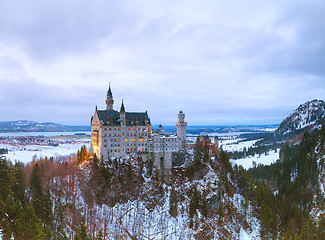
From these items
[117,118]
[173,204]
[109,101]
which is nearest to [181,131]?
[117,118]

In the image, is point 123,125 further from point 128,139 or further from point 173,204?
point 173,204

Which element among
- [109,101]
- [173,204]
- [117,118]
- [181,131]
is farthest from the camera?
[109,101]

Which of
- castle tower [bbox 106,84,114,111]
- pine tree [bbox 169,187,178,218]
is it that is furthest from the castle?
pine tree [bbox 169,187,178,218]

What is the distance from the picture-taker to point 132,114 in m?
108

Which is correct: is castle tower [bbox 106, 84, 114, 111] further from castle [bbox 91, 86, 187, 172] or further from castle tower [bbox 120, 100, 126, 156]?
castle tower [bbox 120, 100, 126, 156]

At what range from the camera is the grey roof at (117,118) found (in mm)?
101581

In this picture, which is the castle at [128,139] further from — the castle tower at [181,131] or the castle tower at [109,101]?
the castle tower at [109,101]

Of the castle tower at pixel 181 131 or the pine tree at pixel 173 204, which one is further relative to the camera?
the castle tower at pixel 181 131

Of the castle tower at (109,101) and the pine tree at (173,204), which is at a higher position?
the castle tower at (109,101)

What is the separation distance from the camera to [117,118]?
342ft

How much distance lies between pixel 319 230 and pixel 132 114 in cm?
8170

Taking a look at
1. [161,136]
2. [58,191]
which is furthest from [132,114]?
[58,191]

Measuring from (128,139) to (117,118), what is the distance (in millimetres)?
10653

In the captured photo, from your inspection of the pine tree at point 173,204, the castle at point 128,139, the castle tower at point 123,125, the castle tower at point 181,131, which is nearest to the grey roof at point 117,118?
the castle at point 128,139
